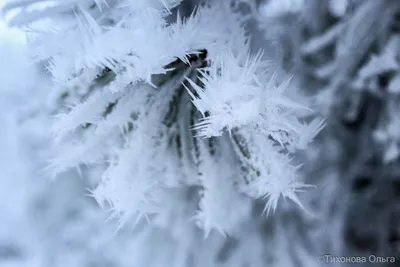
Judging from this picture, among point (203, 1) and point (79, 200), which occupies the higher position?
point (203, 1)

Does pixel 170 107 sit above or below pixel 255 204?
above

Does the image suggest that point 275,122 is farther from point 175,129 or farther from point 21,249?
point 21,249

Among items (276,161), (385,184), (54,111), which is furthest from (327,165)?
(54,111)

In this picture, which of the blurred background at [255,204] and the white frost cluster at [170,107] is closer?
the white frost cluster at [170,107]
